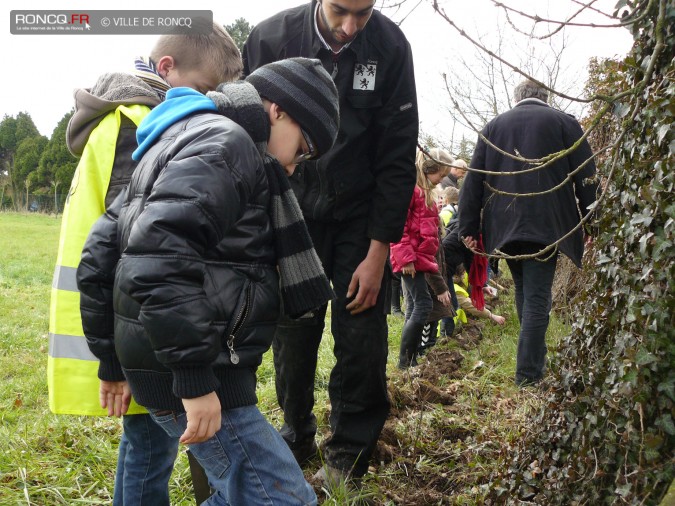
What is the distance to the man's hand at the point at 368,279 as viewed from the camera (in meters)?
2.86

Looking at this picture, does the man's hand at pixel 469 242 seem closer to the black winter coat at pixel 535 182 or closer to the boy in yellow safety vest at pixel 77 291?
the black winter coat at pixel 535 182

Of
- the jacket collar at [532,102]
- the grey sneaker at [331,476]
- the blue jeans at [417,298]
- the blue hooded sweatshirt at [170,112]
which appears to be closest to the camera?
the blue hooded sweatshirt at [170,112]

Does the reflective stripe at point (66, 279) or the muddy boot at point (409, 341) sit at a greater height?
the reflective stripe at point (66, 279)

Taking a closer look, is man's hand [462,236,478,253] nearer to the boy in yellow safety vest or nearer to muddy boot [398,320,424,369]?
muddy boot [398,320,424,369]

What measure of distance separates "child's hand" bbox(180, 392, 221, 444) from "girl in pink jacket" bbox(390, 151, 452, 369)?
373 centimetres

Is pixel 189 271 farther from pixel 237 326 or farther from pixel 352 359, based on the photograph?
pixel 352 359

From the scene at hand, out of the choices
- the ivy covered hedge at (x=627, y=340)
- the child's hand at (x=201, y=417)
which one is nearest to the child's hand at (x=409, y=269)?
the ivy covered hedge at (x=627, y=340)

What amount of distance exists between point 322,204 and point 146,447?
1.23m

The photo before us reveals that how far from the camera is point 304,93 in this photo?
6.53ft

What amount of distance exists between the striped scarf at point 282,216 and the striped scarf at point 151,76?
54 cm

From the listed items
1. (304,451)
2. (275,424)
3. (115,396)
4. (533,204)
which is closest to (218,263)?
(115,396)

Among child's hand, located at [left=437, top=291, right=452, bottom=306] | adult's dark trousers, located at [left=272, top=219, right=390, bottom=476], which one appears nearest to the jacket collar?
child's hand, located at [left=437, top=291, right=452, bottom=306]

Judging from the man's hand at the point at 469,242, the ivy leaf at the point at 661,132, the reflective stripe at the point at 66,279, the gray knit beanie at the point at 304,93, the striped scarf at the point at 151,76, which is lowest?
the reflective stripe at the point at 66,279

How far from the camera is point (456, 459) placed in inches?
126
